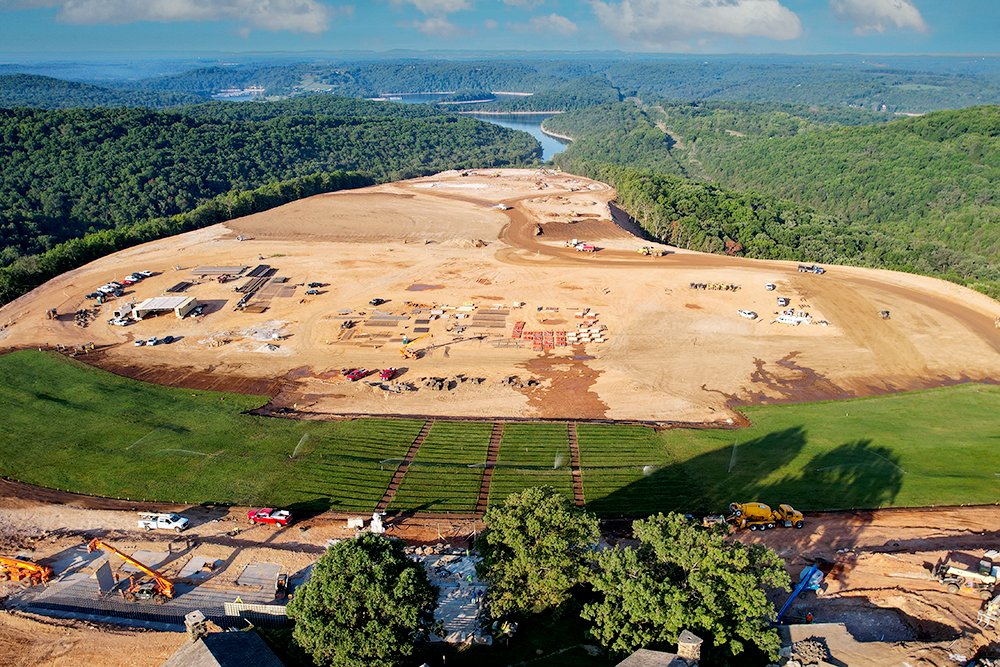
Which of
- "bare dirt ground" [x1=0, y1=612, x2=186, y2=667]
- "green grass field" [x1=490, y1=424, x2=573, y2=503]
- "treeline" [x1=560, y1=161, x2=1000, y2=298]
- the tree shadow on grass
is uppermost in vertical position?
"treeline" [x1=560, y1=161, x2=1000, y2=298]

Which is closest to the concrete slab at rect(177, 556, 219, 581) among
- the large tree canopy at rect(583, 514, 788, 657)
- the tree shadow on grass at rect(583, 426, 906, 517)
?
the large tree canopy at rect(583, 514, 788, 657)

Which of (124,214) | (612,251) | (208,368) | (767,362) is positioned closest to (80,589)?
(208,368)

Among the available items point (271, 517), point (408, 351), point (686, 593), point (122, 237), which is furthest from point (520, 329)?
point (122, 237)

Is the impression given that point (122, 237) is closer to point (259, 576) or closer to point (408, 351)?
point (408, 351)

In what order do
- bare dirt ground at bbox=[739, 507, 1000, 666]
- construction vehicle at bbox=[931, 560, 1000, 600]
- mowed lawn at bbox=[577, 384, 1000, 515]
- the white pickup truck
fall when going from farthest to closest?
mowed lawn at bbox=[577, 384, 1000, 515]
the white pickup truck
construction vehicle at bbox=[931, 560, 1000, 600]
bare dirt ground at bbox=[739, 507, 1000, 666]

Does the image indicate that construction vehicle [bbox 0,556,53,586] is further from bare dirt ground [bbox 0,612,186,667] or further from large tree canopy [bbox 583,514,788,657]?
large tree canopy [bbox 583,514,788,657]
